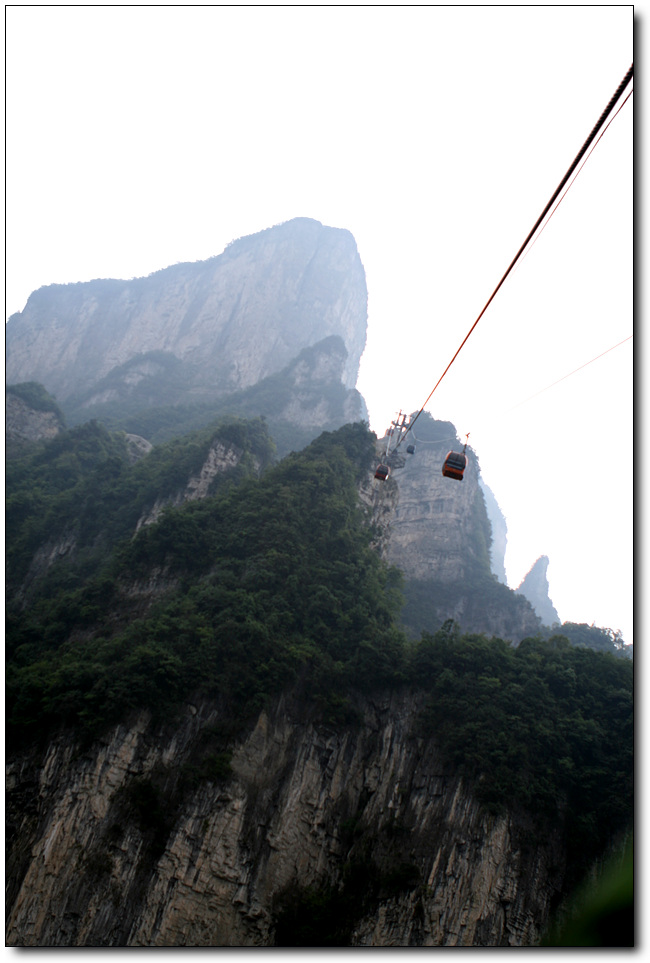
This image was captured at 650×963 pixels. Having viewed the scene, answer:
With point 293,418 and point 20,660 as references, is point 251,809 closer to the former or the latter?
point 20,660

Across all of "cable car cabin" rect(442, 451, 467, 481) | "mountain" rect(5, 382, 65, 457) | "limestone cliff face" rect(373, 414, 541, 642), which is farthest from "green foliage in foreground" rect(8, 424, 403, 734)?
"mountain" rect(5, 382, 65, 457)

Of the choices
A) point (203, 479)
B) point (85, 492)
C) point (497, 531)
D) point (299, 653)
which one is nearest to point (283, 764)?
point (299, 653)

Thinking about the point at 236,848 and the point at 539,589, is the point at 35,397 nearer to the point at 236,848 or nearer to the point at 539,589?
the point at 236,848

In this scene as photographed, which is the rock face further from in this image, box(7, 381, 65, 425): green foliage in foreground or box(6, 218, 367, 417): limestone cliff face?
box(7, 381, 65, 425): green foliage in foreground

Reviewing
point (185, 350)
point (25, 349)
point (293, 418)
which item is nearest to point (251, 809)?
point (293, 418)

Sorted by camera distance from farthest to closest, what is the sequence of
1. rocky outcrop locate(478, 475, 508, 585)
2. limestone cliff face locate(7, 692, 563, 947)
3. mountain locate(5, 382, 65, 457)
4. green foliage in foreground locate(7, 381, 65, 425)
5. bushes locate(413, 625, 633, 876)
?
rocky outcrop locate(478, 475, 508, 585) → green foliage in foreground locate(7, 381, 65, 425) → mountain locate(5, 382, 65, 457) → bushes locate(413, 625, 633, 876) → limestone cliff face locate(7, 692, 563, 947)

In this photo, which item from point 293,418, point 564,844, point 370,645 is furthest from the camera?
point 293,418

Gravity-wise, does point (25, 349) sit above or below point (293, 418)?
above
